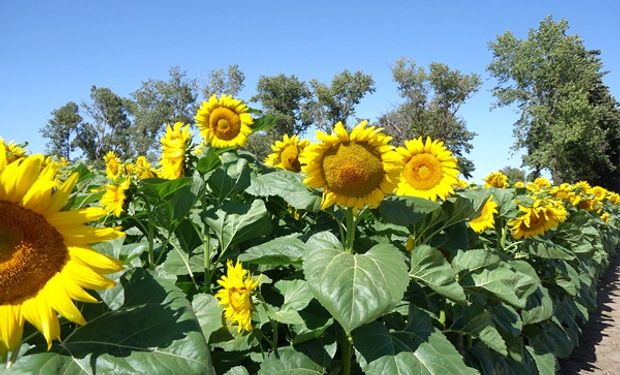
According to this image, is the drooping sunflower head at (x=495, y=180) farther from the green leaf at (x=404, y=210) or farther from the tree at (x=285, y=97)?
the tree at (x=285, y=97)

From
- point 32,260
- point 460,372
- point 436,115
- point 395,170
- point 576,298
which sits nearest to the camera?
point 32,260

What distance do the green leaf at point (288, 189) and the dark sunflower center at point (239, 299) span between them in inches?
23.2

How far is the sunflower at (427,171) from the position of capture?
2.59m

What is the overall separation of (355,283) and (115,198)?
913mm

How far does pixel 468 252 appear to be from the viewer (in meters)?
2.64

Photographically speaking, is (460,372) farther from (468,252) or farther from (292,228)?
(292,228)

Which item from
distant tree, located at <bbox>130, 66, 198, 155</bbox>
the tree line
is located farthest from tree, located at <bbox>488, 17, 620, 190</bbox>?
distant tree, located at <bbox>130, 66, 198, 155</bbox>

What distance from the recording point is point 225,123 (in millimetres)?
3432

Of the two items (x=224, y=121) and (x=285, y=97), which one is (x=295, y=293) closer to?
(x=224, y=121)

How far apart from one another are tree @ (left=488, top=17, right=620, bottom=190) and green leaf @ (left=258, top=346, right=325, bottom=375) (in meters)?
38.9

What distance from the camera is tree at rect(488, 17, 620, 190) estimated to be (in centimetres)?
3753

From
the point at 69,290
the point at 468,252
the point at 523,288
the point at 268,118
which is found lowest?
the point at 523,288

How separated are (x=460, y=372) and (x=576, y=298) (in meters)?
4.63

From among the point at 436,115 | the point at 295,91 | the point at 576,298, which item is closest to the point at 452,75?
the point at 436,115
